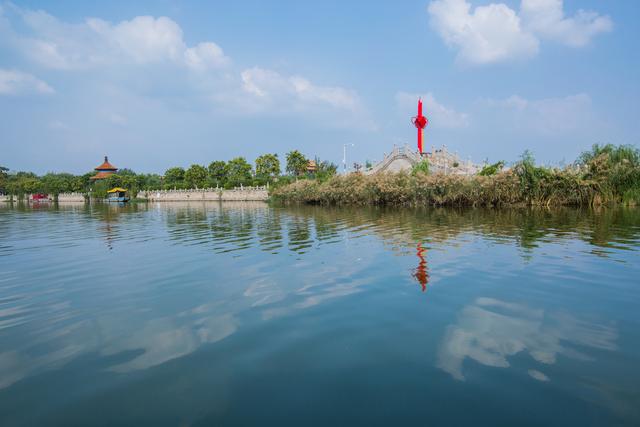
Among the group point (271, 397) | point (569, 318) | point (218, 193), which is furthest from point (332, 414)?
point (218, 193)

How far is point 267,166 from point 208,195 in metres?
11.7

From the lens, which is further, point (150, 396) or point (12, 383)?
point (12, 383)

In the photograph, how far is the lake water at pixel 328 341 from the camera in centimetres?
328

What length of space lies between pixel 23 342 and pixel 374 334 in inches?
164

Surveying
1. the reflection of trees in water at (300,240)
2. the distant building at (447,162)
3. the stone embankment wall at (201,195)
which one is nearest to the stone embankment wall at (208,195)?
the stone embankment wall at (201,195)

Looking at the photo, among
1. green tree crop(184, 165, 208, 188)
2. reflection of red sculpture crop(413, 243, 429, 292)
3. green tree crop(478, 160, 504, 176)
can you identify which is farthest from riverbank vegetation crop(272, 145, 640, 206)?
green tree crop(184, 165, 208, 188)

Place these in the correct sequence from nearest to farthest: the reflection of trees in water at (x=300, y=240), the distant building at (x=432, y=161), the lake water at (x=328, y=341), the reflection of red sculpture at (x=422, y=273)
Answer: the lake water at (x=328, y=341) → the reflection of red sculpture at (x=422, y=273) → the reflection of trees in water at (x=300, y=240) → the distant building at (x=432, y=161)

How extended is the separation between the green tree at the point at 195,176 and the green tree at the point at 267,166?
13713 millimetres

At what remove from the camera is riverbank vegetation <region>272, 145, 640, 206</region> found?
25469 millimetres

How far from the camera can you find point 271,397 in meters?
3.46

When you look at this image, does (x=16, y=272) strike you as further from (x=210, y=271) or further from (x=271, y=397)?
(x=271, y=397)

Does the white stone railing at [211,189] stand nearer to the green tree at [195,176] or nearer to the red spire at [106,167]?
the green tree at [195,176]

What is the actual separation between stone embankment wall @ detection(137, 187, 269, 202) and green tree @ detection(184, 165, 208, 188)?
361 centimetres

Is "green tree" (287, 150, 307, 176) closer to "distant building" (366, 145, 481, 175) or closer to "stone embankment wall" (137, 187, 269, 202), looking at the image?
"stone embankment wall" (137, 187, 269, 202)
